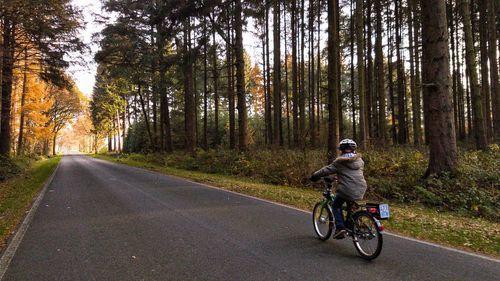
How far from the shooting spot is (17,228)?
7746 mm

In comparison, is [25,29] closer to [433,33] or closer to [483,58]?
[433,33]

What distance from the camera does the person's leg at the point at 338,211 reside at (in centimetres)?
597

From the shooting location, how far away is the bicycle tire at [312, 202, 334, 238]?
20.8ft

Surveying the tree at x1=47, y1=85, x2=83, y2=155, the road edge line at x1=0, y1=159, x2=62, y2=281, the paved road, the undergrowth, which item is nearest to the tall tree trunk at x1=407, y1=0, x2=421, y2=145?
the undergrowth

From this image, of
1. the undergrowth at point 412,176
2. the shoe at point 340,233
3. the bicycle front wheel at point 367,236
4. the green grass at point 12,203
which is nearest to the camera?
the bicycle front wheel at point 367,236

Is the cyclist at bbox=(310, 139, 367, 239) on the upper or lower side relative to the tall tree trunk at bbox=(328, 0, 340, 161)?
lower

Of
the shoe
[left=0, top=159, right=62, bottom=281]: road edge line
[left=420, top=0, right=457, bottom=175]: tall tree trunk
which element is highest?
[left=420, top=0, right=457, bottom=175]: tall tree trunk

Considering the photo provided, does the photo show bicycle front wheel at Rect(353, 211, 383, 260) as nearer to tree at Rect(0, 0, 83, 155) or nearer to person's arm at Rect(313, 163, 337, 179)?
person's arm at Rect(313, 163, 337, 179)

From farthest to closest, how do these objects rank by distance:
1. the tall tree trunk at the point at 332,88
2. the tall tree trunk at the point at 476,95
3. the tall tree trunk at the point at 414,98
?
1. the tall tree trunk at the point at 414,98
2. the tall tree trunk at the point at 476,95
3. the tall tree trunk at the point at 332,88

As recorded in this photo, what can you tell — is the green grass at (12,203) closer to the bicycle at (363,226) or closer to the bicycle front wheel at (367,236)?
the bicycle at (363,226)

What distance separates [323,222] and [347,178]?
1.14 m

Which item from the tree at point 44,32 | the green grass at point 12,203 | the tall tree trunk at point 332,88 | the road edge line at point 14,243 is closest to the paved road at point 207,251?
the road edge line at point 14,243

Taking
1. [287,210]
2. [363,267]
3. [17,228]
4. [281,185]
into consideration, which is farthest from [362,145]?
[17,228]

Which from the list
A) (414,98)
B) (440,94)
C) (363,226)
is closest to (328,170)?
(363,226)
